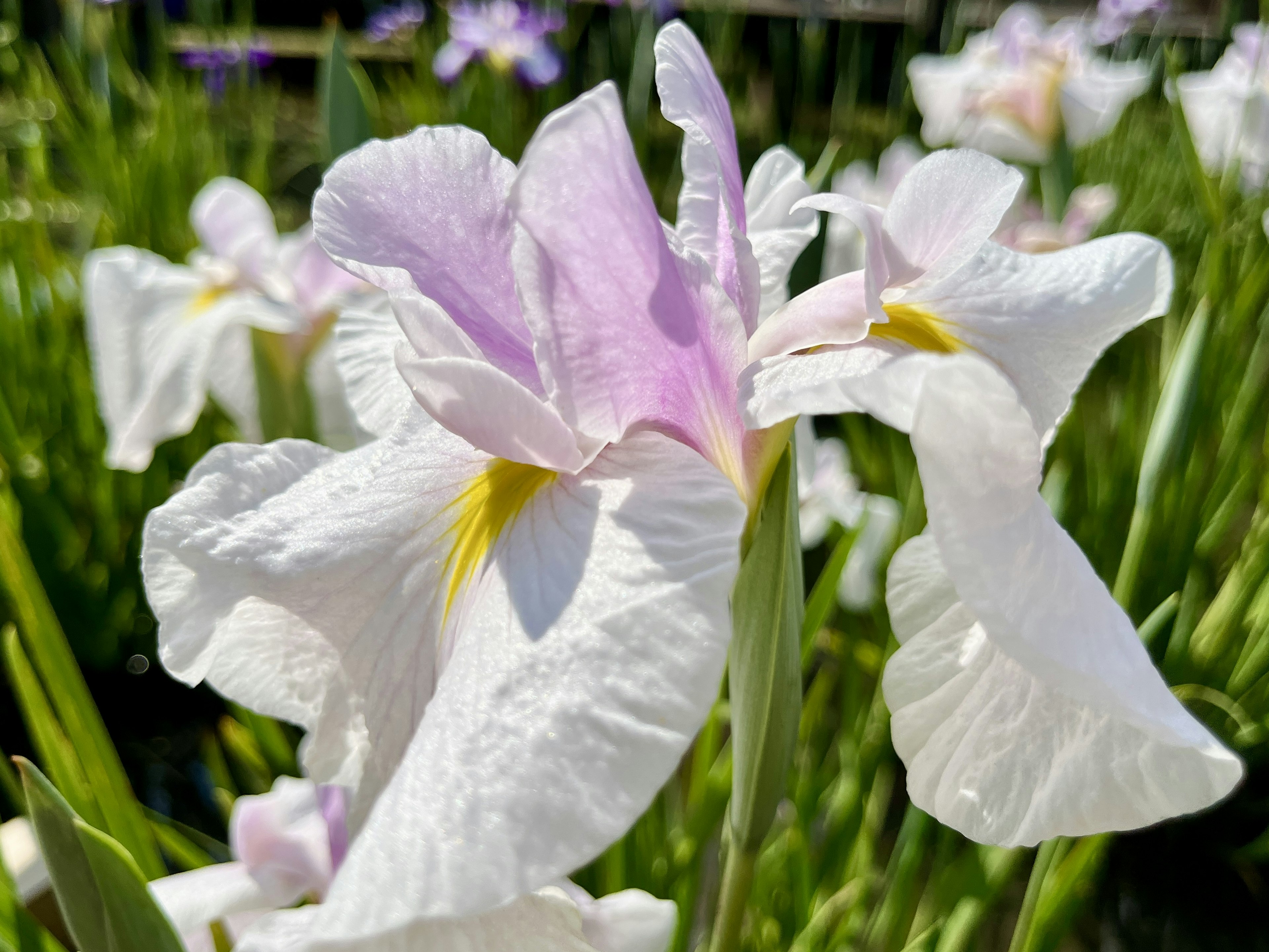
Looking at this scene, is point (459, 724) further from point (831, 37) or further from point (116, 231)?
point (831, 37)

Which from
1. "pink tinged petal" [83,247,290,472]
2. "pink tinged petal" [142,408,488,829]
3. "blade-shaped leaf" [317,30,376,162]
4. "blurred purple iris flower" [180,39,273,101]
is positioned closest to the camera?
"pink tinged petal" [142,408,488,829]

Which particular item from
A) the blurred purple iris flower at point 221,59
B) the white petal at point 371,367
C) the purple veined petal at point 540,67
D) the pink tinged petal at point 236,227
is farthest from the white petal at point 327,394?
the blurred purple iris flower at point 221,59

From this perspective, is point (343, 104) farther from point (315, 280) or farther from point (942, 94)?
point (942, 94)

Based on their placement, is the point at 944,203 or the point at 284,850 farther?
the point at 284,850

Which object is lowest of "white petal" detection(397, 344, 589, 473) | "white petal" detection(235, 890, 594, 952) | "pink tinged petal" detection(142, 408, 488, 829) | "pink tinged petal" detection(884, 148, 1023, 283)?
"white petal" detection(235, 890, 594, 952)

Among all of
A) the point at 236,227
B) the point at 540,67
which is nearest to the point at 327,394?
the point at 236,227

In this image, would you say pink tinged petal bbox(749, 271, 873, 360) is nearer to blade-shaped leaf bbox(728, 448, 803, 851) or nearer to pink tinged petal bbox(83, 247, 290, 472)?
blade-shaped leaf bbox(728, 448, 803, 851)

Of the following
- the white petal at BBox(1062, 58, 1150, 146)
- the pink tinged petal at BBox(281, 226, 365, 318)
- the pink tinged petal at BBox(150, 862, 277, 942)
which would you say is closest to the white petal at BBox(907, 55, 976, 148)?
the white petal at BBox(1062, 58, 1150, 146)
